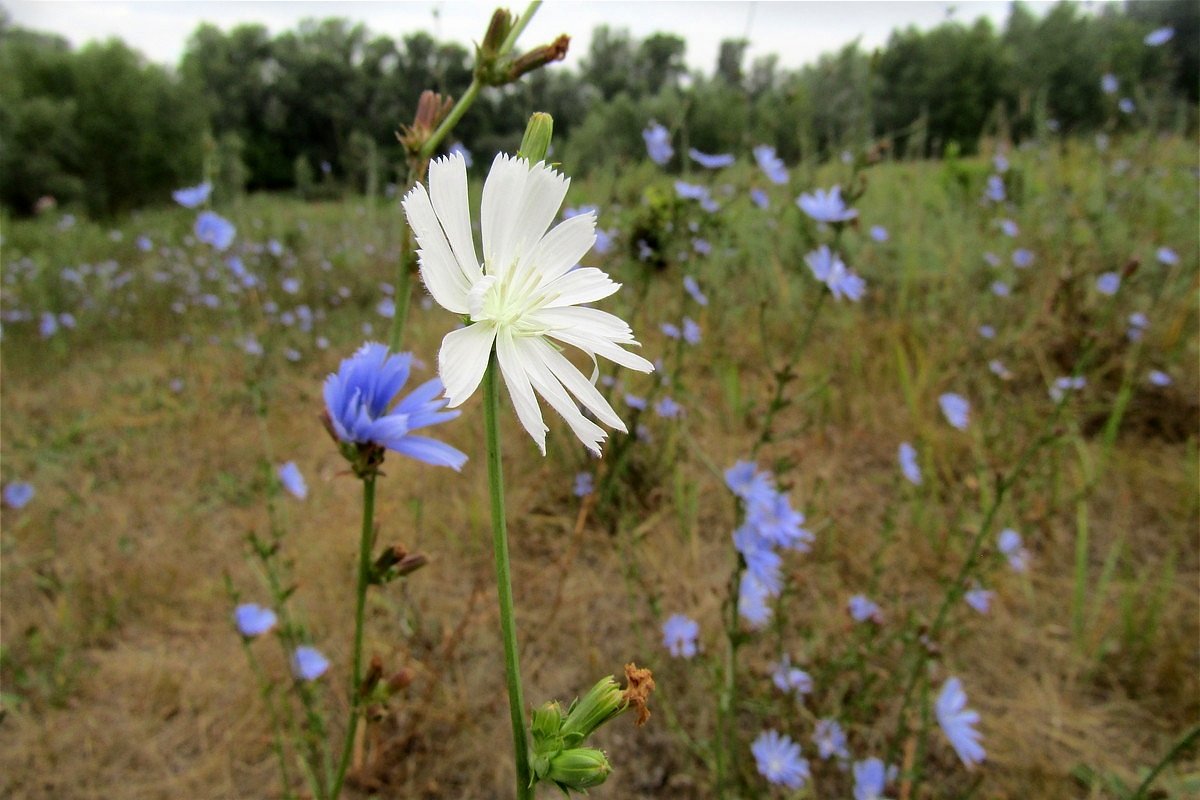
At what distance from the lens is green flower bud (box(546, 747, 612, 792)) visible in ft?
1.53

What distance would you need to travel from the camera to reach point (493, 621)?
2.06 m

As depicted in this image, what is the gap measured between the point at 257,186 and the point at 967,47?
78.9 ft

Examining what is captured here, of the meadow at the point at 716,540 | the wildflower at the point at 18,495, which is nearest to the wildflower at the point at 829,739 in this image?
the meadow at the point at 716,540

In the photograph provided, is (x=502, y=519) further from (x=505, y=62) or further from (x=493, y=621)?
(x=493, y=621)

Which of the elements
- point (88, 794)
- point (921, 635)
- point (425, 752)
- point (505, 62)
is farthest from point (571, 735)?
point (88, 794)

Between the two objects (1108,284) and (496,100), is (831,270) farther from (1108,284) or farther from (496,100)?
(496,100)

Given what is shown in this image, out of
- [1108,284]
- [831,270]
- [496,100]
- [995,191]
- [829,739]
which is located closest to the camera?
[829,739]

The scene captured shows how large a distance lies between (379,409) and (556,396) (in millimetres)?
264

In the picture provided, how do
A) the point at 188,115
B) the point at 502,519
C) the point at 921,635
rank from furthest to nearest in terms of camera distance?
1. the point at 188,115
2. the point at 921,635
3. the point at 502,519

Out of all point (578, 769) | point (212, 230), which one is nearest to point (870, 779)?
point (578, 769)

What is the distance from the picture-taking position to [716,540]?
234 cm

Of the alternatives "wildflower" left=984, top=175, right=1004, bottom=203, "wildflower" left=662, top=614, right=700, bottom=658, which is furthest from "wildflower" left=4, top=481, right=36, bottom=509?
"wildflower" left=984, top=175, right=1004, bottom=203

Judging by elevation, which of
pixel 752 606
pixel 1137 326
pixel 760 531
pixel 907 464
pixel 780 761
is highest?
pixel 1137 326

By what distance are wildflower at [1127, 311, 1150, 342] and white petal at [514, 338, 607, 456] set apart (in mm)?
3206
